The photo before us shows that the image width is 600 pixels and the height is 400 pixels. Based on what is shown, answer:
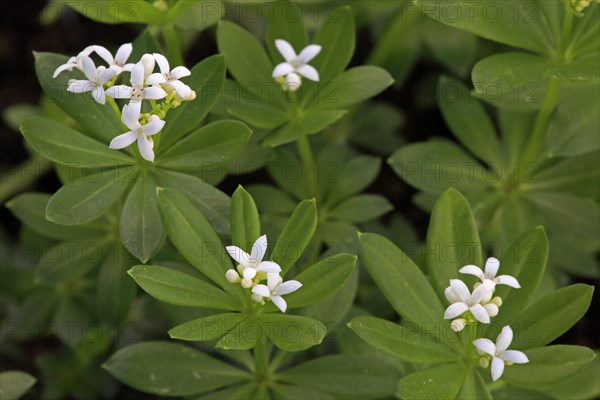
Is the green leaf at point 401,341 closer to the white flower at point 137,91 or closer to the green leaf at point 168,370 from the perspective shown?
the green leaf at point 168,370

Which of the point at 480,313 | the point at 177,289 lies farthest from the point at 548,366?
the point at 177,289

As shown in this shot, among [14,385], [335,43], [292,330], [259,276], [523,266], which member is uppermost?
[335,43]

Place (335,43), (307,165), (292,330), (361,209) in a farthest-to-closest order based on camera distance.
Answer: (361,209) < (307,165) < (335,43) < (292,330)

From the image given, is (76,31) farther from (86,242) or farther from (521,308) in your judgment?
(521,308)

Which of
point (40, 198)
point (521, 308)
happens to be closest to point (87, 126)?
point (40, 198)

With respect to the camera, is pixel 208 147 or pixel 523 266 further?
pixel 208 147

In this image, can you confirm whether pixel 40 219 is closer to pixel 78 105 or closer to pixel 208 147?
pixel 78 105
